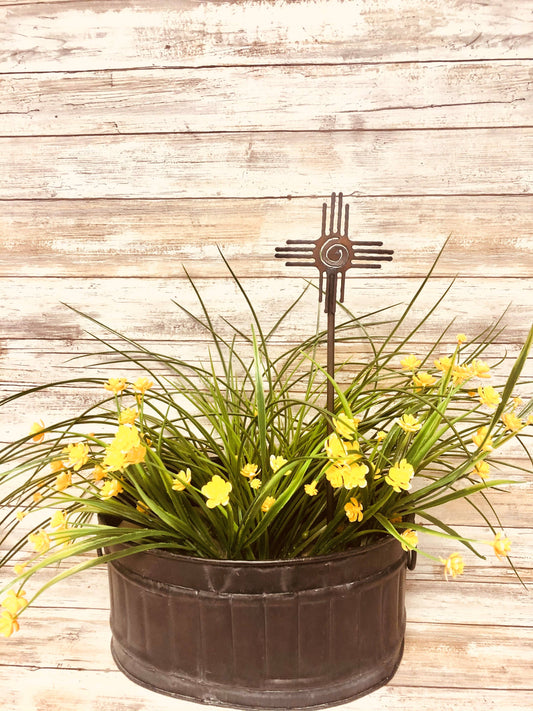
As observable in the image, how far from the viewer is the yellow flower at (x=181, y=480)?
0.78m

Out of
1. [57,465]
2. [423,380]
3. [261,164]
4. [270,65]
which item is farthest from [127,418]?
[270,65]

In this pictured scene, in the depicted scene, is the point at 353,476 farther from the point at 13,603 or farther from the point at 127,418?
the point at 13,603

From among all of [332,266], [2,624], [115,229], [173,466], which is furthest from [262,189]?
[2,624]

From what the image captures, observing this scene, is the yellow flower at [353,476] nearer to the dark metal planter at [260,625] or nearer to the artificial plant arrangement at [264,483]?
the artificial plant arrangement at [264,483]

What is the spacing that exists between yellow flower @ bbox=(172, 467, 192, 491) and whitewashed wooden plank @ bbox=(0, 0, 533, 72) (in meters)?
0.70

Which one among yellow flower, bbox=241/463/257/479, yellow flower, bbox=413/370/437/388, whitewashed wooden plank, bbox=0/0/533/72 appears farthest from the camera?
whitewashed wooden plank, bbox=0/0/533/72

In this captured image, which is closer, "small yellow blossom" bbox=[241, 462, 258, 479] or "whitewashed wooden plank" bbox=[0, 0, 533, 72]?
"small yellow blossom" bbox=[241, 462, 258, 479]

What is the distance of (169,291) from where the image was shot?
117 centimetres

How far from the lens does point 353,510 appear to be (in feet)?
2.65

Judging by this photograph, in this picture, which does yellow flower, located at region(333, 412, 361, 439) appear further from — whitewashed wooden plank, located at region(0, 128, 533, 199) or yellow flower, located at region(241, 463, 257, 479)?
whitewashed wooden plank, located at region(0, 128, 533, 199)

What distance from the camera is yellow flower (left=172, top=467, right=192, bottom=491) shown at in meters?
0.78

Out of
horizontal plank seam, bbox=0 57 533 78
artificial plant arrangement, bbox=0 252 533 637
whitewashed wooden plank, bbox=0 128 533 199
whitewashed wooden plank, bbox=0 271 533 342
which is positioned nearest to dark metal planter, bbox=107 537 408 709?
artificial plant arrangement, bbox=0 252 533 637

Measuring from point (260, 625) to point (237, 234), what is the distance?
2.07 feet

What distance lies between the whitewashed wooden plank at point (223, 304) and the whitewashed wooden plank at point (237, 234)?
21 millimetres
